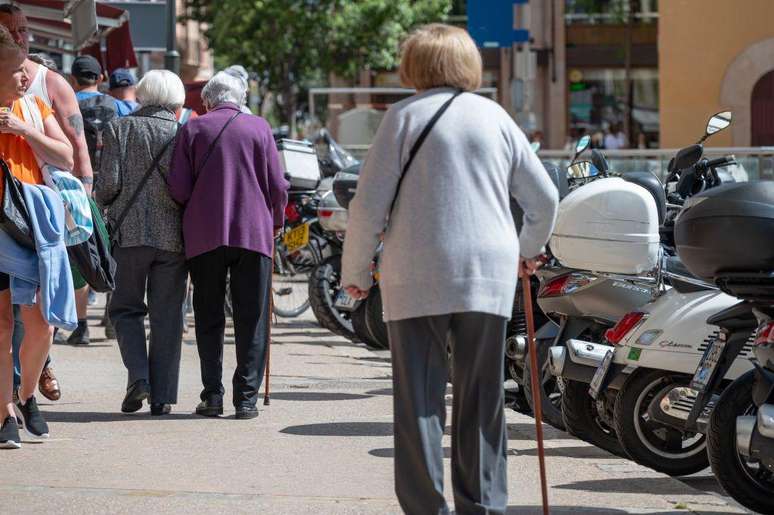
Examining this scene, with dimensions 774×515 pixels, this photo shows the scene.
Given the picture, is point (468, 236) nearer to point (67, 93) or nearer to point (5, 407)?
point (5, 407)

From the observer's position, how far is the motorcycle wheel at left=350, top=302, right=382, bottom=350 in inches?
478

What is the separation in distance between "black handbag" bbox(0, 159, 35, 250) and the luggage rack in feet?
9.75

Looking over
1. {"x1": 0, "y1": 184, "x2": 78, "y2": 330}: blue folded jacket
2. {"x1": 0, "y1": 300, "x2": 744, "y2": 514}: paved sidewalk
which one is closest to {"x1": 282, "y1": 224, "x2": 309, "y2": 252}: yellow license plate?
{"x1": 0, "y1": 300, "x2": 744, "y2": 514}: paved sidewalk

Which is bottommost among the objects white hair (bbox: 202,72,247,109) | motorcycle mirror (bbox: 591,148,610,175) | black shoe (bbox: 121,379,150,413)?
black shoe (bbox: 121,379,150,413)

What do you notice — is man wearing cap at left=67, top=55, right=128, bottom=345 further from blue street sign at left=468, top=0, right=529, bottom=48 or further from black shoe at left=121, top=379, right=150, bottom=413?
blue street sign at left=468, top=0, right=529, bottom=48

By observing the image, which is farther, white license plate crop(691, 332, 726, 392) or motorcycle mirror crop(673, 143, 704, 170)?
motorcycle mirror crop(673, 143, 704, 170)

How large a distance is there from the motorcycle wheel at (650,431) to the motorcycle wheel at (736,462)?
1.01 meters

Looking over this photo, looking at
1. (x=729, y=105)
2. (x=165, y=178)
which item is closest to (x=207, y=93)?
(x=165, y=178)

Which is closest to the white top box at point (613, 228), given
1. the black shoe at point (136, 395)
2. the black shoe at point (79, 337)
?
the black shoe at point (136, 395)

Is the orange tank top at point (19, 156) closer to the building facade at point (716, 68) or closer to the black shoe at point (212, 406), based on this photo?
the black shoe at point (212, 406)

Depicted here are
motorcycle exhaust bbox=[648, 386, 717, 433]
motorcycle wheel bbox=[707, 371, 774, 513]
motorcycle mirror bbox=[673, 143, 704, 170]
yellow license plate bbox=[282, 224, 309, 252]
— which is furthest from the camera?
yellow license plate bbox=[282, 224, 309, 252]

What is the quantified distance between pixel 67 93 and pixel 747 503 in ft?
13.6

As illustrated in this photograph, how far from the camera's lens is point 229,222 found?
8453 millimetres

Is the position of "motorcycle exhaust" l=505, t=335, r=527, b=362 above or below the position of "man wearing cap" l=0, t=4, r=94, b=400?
below
